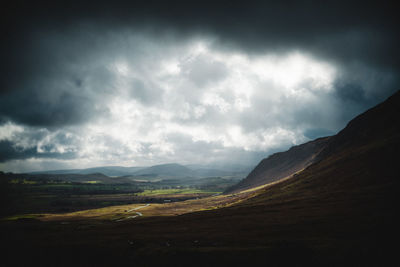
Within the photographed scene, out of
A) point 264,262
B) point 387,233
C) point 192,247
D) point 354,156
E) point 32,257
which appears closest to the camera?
point 264,262

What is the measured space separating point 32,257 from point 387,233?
3600 inches

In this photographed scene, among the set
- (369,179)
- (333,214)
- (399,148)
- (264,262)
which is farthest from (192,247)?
(399,148)

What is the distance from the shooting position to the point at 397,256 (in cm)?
3588

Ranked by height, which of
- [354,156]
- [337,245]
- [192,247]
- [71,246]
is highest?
[354,156]

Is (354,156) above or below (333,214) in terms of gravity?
above

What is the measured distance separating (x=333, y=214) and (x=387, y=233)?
2512cm

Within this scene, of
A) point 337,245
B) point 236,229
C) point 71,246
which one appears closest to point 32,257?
point 71,246

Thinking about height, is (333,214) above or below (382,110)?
below

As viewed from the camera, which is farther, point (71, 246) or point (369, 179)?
point (369, 179)

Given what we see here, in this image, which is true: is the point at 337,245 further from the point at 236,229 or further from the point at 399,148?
the point at 399,148

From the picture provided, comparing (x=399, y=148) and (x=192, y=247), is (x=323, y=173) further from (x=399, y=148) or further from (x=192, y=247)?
(x=192, y=247)

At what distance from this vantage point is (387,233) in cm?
4522

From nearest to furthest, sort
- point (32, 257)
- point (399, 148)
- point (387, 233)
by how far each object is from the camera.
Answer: point (387, 233) < point (32, 257) < point (399, 148)

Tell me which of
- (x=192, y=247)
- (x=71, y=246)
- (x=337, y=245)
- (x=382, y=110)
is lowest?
(x=71, y=246)
